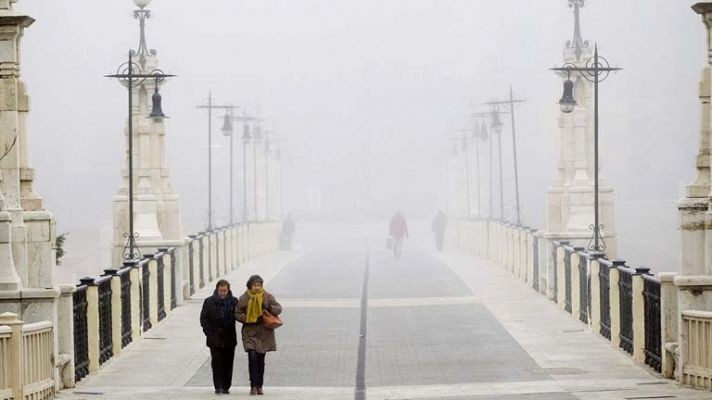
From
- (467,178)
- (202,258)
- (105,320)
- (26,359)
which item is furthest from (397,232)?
(26,359)

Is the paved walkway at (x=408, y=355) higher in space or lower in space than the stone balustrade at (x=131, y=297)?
lower

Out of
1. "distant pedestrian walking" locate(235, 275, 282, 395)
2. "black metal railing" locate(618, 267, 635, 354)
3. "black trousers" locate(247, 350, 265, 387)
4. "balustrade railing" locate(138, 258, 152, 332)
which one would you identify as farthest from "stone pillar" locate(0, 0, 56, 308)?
"black metal railing" locate(618, 267, 635, 354)

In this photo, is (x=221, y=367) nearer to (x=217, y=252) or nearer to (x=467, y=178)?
(x=217, y=252)

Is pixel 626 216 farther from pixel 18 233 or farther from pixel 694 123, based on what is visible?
pixel 18 233

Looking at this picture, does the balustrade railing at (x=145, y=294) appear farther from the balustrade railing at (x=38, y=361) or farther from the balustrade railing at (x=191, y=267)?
the balustrade railing at (x=38, y=361)

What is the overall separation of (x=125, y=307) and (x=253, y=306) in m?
6.33

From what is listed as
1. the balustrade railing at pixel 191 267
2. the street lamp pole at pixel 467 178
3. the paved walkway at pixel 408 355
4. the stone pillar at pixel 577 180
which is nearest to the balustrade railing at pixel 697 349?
the paved walkway at pixel 408 355

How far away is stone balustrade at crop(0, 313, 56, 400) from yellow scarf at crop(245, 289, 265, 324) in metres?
2.12

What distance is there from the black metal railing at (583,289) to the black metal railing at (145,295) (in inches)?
265

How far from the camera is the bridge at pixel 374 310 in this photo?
20312 millimetres

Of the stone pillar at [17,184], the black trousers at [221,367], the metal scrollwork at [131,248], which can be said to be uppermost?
the stone pillar at [17,184]

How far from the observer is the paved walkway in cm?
2075

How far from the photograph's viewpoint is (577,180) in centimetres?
3791

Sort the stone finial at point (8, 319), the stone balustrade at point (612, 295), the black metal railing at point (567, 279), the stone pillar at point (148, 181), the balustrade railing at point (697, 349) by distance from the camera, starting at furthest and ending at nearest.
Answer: the stone pillar at point (148, 181), the black metal railing at point (567, 279), the stone balustrade at point (612, 295), the balustrade railing at point (697, 349), the stone finial at point (8, 319)
